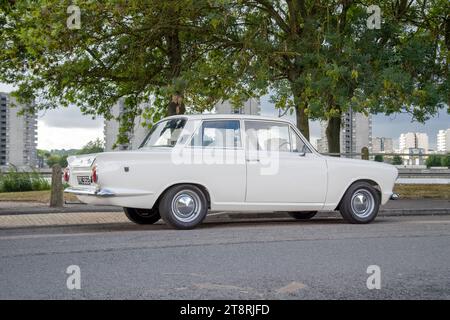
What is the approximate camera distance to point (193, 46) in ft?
74.5

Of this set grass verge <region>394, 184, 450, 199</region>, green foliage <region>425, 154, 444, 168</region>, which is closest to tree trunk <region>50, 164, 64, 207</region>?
grass verge <region>394, 184, 450, 199</region>

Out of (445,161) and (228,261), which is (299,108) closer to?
(445,161)

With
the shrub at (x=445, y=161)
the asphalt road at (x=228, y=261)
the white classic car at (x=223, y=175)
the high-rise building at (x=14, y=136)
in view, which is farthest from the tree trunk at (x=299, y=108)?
the high-rise building at (x=14, y=136)

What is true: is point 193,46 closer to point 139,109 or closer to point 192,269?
point 139,109

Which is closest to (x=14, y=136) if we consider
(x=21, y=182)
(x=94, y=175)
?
(x=21, y=182)

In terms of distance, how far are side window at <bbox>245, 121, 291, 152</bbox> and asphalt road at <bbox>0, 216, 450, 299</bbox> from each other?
1344 mm

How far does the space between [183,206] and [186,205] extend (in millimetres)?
Answer: 49

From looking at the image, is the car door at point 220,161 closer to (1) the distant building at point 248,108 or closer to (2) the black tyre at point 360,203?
(2) the black tyre at point 360,203

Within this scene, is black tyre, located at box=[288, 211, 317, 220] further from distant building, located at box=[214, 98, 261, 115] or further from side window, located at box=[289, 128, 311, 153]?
distant building, located at box=[214, 98, 261, 115]

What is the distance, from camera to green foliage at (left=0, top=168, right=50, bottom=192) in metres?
23.7

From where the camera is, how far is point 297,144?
37.8 feet

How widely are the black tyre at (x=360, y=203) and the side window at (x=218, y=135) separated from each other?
2220 mm

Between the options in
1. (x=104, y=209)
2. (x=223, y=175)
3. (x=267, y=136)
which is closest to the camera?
(x=223, y=175)
